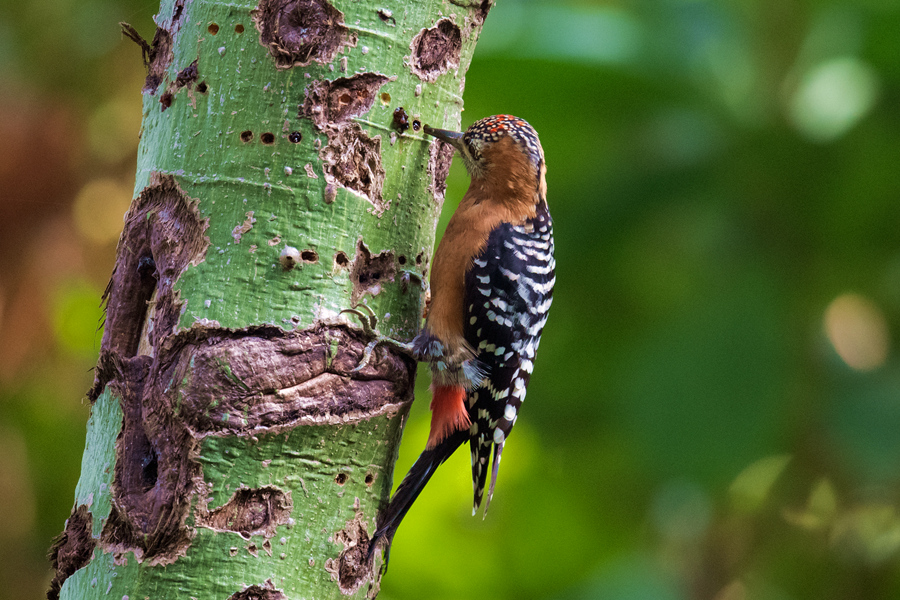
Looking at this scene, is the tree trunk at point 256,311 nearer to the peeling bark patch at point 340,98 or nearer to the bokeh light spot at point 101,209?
the peeling bark patch at point 340,98

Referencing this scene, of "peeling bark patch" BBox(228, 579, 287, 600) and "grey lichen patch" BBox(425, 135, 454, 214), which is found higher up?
"grey lichen patch" BBox(425, 135, 454, 214)

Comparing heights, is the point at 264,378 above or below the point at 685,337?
below

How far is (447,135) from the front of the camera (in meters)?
1.83

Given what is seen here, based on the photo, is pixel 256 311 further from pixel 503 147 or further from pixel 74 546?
pixel 503 147

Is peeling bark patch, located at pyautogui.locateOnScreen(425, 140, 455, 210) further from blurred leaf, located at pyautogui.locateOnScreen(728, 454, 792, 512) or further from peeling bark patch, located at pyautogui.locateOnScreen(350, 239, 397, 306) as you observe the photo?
blurred leaf, located at pyautogui.locateOnScreen(728, 454, 792, 512)

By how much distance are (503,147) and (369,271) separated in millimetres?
994

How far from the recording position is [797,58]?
3.22 meters

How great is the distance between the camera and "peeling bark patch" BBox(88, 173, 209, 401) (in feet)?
4.85

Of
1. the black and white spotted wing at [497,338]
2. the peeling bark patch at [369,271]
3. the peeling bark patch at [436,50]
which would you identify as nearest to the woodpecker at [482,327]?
the black and white spotted wing at [497,338]

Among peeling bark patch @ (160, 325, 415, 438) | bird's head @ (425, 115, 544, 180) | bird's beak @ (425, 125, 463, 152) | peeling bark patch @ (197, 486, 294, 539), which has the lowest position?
peeling bark patch @ (197, 486, 294, 539)

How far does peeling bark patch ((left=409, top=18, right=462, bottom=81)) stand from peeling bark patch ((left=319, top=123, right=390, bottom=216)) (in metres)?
0.19

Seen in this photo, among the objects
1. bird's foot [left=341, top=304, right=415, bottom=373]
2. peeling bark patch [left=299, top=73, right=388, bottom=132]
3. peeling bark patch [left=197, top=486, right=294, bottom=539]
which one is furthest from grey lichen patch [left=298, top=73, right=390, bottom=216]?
peeling bark patch [left=197, top=486, right=294, bottom=539]

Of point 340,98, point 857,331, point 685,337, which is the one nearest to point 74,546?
point 340,98

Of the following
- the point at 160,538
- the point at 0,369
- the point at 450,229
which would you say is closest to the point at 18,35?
the point at 0,369
